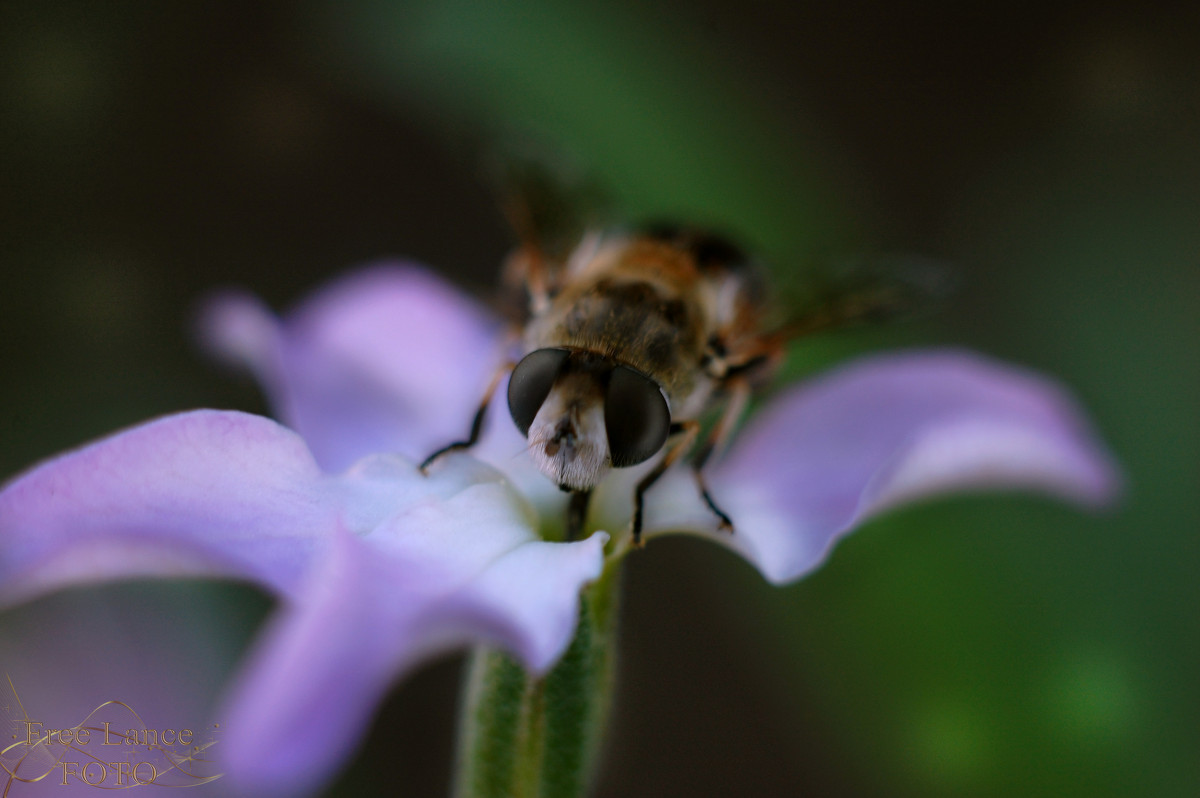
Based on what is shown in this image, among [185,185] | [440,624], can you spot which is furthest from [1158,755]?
[185,185]

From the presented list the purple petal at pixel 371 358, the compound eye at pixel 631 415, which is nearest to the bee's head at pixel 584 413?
the compound eye at pixel 631 415

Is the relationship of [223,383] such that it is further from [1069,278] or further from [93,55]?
[1069,278]

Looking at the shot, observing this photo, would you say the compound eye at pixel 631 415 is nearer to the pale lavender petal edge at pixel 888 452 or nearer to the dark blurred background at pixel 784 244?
the pale lavender petal edge at pixel 888 452

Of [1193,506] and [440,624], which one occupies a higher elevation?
[1193,506]

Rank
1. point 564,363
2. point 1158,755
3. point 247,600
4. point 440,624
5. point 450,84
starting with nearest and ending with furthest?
1. point 440,624
2. point 564,363
3. point 1158,755
4. point 247,600
5. point 450,84

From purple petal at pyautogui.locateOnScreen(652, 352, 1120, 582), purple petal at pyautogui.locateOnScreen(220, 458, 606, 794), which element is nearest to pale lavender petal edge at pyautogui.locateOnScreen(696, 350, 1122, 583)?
purple petal at pyautogui.locateOnScreen(652, 352, 1120, 582)

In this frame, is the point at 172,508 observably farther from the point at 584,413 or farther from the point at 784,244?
the point at 784,244
